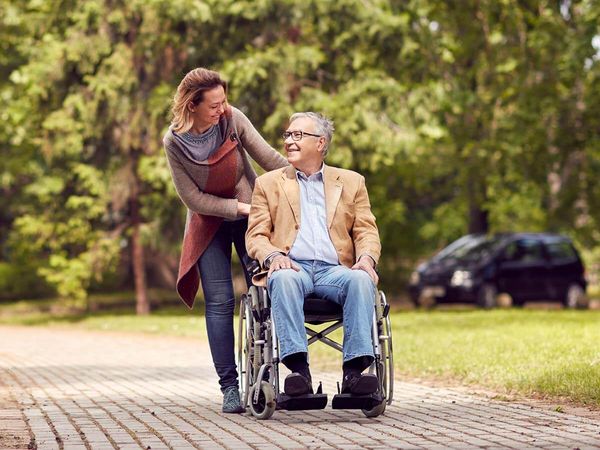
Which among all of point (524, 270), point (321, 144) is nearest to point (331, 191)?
point (321, 144)

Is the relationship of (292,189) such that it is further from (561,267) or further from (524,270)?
(561,267)

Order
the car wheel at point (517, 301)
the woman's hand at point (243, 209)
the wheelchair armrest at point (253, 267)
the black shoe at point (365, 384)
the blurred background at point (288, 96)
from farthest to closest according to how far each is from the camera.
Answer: the car wheel at point (517, 301)
the blurred background at point (288, 96)
the woman's hand at point (243, 209)
the wheelchair armrest at point (253, 267)
the black shoe at point (365, 384)

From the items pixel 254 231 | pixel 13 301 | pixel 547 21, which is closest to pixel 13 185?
pixel 13 301

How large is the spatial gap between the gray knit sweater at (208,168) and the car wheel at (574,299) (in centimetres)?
2065

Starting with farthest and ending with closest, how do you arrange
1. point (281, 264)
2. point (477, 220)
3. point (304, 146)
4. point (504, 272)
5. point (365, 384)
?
1. point (477, 220)
2. point (504, 272)
3. point (304, 146)
4. point (281, 264)
5. point (365, 384)

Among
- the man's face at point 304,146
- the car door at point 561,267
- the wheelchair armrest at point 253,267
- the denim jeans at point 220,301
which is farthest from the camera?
the car door at point 561,267

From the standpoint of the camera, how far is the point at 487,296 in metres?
26.1

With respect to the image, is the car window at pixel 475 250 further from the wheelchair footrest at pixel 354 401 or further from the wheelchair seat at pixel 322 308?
the wheelchair footrest at pixel 354 401

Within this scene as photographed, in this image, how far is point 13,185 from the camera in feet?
107

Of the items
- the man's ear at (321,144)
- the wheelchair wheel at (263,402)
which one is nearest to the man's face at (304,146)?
the man's ear at (321,144)

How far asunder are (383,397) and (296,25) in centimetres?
1615

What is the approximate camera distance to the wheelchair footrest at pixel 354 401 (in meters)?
7.10

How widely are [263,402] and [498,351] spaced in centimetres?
503

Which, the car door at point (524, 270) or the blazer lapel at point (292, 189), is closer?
the blazer lapel at point (292, 189)
